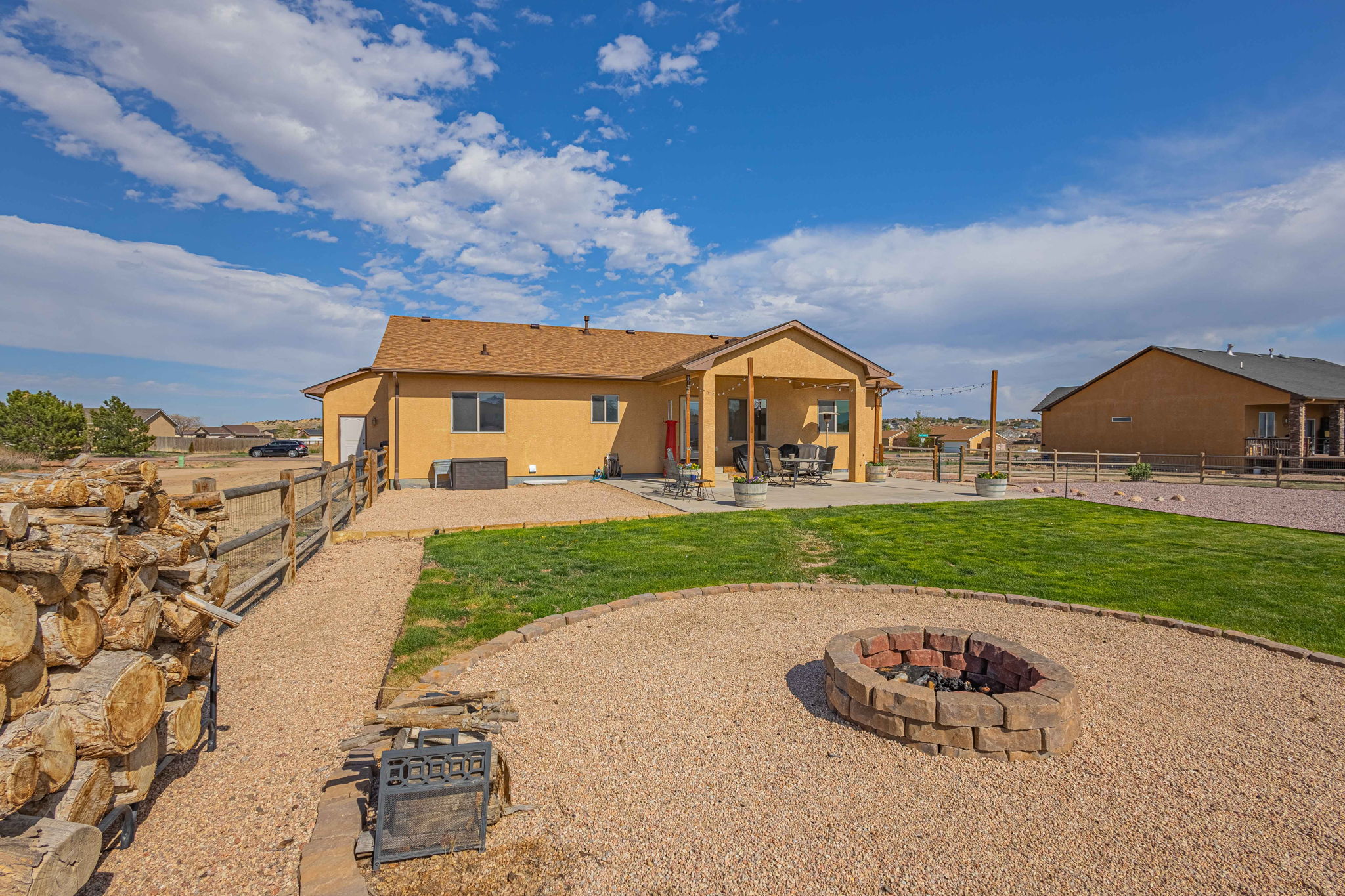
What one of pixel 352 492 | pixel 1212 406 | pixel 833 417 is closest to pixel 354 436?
pixel 352 492

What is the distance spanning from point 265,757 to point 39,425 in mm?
36594

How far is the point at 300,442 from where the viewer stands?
45406 millimetres

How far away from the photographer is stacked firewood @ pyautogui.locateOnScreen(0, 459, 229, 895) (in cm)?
200

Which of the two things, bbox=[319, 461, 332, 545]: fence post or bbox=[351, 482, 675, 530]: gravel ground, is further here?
bbox=[351, 482, 675, 530]: gravel ground

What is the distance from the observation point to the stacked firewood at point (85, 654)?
78.9 inches

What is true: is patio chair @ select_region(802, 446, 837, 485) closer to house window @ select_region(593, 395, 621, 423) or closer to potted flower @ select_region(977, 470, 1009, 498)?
potted flower @ select_region(977, 470, 1009, 498)

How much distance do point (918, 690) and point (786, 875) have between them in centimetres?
146

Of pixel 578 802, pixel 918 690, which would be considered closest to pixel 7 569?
pixel 578 802

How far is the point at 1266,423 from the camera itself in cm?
2528

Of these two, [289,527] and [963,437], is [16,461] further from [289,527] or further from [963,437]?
Answer: [963,437]

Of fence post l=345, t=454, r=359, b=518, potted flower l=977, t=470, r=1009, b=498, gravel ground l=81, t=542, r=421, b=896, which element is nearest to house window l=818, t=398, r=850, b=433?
potted flower l=977, t=470, r=1009, b=498

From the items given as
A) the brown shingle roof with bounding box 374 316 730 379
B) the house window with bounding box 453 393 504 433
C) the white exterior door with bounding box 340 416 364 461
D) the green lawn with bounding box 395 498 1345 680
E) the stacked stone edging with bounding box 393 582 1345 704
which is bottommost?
the stacked stone edging with bounding box 393 582 1345 704

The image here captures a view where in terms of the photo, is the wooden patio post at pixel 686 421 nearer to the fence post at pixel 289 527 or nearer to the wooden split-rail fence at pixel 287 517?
the wooden split-rail fence at pixel 287 517

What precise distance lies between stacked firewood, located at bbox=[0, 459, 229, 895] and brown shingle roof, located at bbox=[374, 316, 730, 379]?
13254 millimetres
